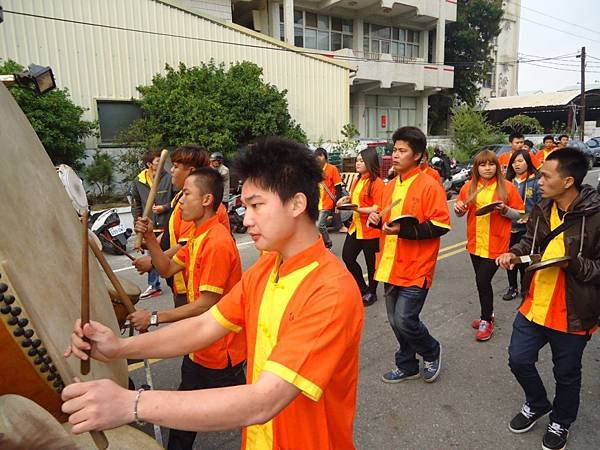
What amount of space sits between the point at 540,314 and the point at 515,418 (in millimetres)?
753

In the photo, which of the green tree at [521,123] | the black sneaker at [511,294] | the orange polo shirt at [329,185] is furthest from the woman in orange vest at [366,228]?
the green tree at [521,123]

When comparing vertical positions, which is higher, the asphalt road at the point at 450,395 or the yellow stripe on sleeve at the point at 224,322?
the yellow stripe on sleeve at the point at 224,322

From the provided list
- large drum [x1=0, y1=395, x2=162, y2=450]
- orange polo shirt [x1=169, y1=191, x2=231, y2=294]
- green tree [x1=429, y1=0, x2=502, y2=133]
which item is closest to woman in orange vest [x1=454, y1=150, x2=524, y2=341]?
orange polo shirt [x1=169, y1=191, x2=231, y2=294]

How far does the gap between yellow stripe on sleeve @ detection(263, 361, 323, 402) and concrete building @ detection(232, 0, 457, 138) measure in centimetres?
2025

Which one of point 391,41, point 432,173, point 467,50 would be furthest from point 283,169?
point 467,50

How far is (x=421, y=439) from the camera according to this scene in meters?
2.96

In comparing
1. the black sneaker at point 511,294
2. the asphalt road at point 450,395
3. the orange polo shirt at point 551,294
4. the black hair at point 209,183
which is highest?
the black hair at point 209,183

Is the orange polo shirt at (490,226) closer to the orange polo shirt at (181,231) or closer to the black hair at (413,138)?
the black hair at (413,138)

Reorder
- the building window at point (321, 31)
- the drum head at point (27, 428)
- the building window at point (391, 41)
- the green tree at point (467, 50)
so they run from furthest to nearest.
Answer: the green tree at point (467, 50), the building window at point (391, 41), the building window at point (321, 31), the drum head at point (27, 428)

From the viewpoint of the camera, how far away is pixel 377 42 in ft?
82.1

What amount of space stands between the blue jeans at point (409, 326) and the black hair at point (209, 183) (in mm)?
1504

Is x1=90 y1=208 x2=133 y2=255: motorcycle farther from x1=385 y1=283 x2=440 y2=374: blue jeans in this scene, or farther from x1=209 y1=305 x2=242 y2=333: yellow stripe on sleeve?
x1=209 y1=305 x2=242 y2=333: yellow stripe on sleeve

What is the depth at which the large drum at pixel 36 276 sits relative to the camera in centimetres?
125

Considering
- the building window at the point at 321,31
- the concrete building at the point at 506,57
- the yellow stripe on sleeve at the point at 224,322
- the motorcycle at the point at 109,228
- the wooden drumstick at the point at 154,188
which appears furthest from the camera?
the concrete building at the point at 506,57
